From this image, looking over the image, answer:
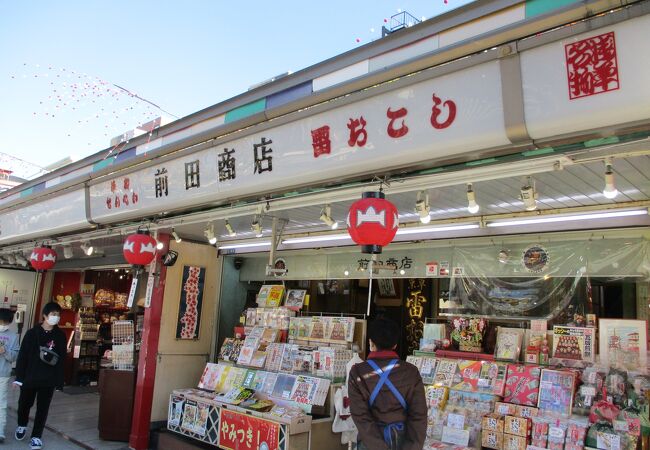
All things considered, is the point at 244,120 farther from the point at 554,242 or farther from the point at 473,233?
the point at 554,242

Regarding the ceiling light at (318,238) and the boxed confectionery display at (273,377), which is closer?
the boxed confectionery display at (273,377)

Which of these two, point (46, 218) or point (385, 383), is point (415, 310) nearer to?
point (385, 383)

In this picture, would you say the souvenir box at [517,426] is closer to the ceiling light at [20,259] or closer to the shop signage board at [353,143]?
the shop signage board at [353,143]

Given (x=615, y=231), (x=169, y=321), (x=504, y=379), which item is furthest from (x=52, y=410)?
(x=615, y=231)

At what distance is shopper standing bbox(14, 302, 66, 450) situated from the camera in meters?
7.94

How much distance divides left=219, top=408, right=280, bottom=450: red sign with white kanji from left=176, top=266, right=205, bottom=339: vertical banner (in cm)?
230

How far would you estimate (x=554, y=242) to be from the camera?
A: 21.8 ft

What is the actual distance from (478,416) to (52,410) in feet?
31.1

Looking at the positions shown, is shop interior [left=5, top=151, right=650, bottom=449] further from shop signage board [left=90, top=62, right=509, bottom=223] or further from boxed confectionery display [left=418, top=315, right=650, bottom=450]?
shop signage board [left=90, top=62, right=509, bottom=223]

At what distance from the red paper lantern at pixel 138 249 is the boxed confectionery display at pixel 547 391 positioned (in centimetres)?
454

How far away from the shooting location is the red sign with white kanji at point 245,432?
22.1ft

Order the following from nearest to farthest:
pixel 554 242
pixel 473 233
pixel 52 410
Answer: pixel 554 242
pixel 473 233
pixel 52 410

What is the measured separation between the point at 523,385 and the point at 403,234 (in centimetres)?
281

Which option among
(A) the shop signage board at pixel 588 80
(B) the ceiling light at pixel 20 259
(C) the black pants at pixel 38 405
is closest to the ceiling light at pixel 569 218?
(A) the shop signage board at pixel 588 80
